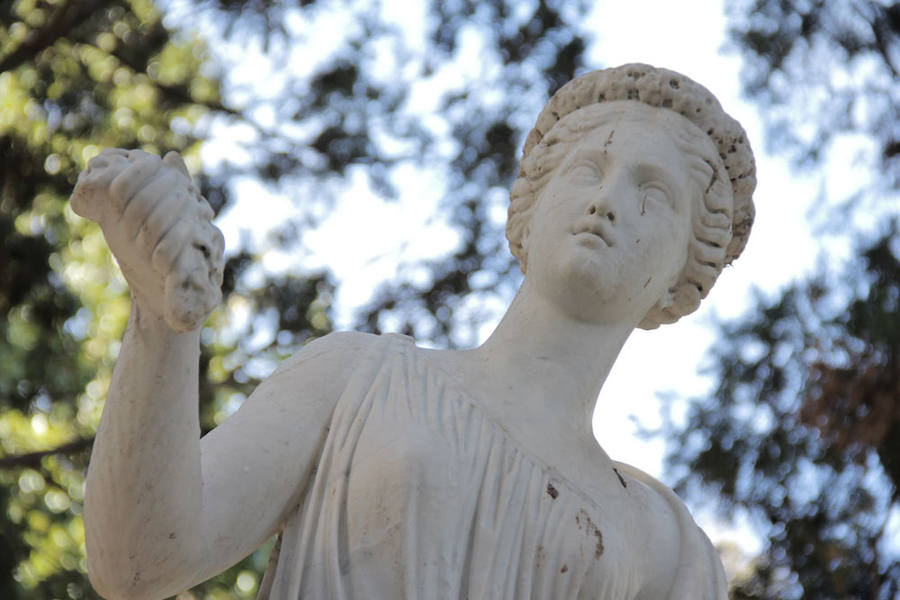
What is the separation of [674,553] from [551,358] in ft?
1.63

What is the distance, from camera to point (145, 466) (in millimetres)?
2732

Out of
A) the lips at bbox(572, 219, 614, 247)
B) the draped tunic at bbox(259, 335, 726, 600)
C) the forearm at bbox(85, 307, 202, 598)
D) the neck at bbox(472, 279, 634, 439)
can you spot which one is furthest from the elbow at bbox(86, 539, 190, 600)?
the lips at bbox(572, 219, 614, 247)

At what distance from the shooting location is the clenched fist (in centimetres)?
258

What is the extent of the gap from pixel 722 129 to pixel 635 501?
93cm

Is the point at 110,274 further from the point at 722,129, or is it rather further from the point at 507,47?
the point at 722,129

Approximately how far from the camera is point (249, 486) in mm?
3057

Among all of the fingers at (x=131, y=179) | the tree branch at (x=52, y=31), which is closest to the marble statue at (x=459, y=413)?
the fingers at (x=131, y=179)

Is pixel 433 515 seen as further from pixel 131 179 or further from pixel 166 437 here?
pixel 131 179

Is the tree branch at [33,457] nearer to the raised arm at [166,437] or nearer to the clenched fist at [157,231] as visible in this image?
the raised arm at [166,437]

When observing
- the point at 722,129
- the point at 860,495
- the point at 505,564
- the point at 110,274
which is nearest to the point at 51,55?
the point at 110,274

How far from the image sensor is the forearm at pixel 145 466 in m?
2.69

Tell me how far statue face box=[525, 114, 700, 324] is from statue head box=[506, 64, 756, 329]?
4cm

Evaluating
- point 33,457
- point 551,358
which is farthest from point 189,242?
point 33,457

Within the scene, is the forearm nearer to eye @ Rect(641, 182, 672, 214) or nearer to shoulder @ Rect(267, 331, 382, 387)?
shoulder @ Rect(267, 331, 382, 387)
